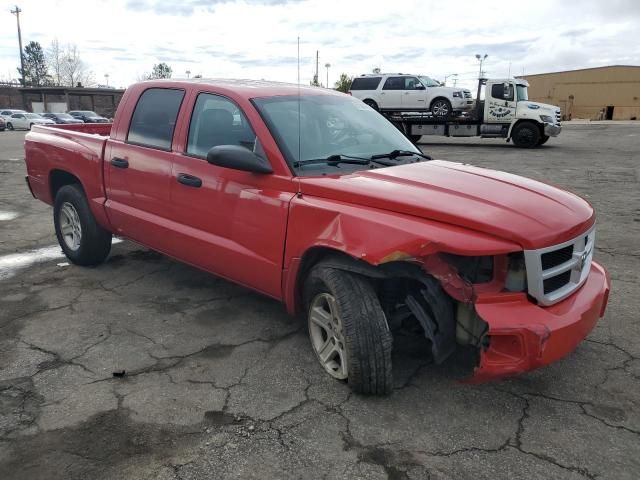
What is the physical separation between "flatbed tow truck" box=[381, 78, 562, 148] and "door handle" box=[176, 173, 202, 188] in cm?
1580

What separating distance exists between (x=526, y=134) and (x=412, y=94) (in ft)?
16.6

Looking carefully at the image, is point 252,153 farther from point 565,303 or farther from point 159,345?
point 565,303

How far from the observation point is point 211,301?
4402 mm

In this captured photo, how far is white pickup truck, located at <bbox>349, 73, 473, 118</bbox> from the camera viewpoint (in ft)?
69.1

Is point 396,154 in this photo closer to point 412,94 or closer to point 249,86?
point 249,86

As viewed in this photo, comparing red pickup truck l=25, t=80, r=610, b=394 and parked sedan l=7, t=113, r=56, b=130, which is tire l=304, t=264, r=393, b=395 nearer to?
red pickup truck l=25, t=80, r=610, b=394

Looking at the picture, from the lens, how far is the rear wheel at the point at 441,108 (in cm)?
2112

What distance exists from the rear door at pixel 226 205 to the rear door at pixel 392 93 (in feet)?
63.4

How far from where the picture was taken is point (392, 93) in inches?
877

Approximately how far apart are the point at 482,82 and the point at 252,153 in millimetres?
18738

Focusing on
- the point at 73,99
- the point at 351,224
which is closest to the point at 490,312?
the point at 351,224

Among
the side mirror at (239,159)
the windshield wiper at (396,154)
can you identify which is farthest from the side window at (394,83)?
the side mirror at (239,159)

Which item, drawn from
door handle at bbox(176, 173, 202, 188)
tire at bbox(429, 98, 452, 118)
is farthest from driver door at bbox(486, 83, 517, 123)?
door handle at bbox(176, 173, 202, 188)

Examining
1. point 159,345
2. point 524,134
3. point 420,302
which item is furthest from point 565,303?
point 524,134
